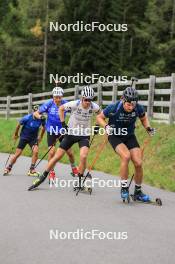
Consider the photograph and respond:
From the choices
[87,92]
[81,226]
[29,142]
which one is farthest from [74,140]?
[81,226]

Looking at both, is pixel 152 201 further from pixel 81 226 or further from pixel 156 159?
pixel 156 159

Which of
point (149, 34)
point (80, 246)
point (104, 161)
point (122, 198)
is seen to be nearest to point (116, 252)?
point (80, 246)

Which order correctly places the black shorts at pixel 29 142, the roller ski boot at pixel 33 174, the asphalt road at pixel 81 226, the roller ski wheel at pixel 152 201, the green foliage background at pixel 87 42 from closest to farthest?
the asphalt road at pixel 81 226, the roller ski wheel at pixel 152 201, the roller ski boot at pixel 33 174, the black shorts at pixel 29 142, the green foliage background at pixel 87 42

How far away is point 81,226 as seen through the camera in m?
7.62

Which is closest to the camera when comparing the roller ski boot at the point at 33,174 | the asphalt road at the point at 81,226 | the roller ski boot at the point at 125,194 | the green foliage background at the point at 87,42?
the asphalt road at the point at 81,226

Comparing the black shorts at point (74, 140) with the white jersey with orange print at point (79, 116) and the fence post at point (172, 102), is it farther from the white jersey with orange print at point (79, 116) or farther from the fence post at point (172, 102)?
the fence post at point (172, 102)

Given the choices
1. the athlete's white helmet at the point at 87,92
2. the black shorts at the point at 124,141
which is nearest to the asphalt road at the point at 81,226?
the black shorts at the point at 124,141

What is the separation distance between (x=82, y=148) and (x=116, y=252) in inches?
198

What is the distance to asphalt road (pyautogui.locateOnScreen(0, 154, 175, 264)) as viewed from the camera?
609 centimetres

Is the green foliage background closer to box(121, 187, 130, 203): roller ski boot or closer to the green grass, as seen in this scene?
the green grass

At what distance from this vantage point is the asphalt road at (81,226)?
Answer: 6086mm

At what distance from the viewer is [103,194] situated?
1095cm

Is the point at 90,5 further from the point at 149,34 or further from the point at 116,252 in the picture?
the point at 116,252

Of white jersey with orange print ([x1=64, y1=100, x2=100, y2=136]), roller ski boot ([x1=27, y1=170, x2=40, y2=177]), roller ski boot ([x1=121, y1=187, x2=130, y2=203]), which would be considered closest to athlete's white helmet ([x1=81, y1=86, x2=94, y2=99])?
white jersey with orange print ([x1=64, y1=100, x2=100, y2=136])
